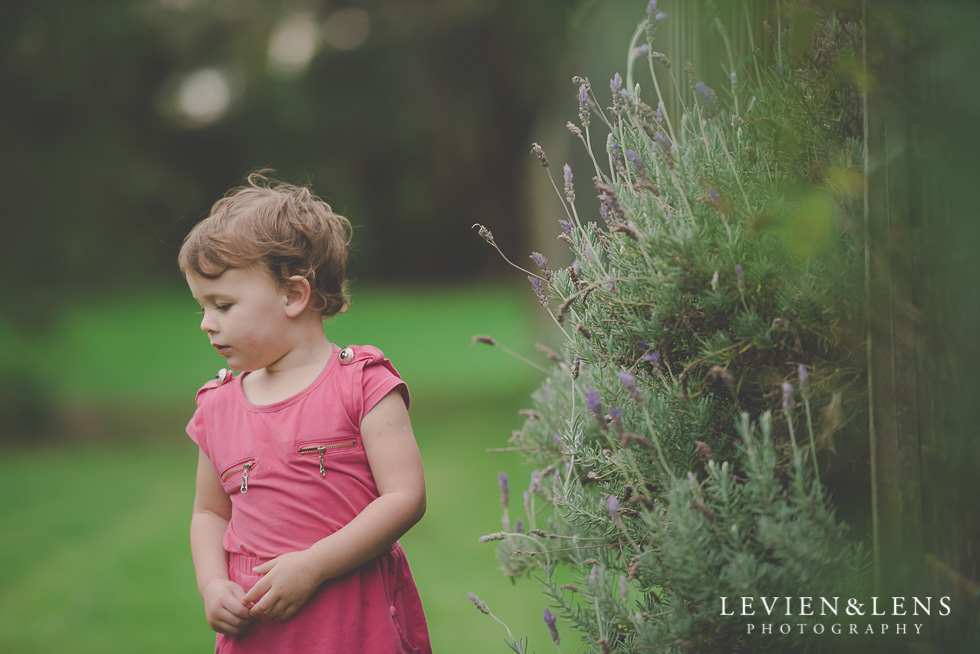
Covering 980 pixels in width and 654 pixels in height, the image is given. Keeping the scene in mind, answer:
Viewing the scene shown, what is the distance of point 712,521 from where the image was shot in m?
1.63

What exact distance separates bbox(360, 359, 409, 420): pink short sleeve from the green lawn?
29 cm

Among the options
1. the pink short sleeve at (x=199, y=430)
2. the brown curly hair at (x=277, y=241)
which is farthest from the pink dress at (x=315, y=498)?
the brown curly hair at (x=277, y=241)

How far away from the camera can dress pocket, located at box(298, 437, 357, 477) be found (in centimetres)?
206

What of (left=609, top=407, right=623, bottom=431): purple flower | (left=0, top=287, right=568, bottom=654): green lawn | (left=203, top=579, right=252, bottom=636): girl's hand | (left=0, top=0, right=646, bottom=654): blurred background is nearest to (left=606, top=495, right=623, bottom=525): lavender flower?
(left=609, top=407, right=623, bottom=431): purple flower

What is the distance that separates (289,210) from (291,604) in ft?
3.25

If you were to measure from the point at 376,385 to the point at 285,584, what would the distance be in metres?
0.49

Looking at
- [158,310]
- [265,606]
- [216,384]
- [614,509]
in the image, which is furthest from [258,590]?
[158,310]

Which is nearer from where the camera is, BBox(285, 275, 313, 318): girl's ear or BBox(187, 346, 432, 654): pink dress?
BBox(187, 346, 432, 654): pink dress

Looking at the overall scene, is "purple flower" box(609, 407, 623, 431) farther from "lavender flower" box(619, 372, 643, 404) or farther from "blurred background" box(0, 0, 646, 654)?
"blurred background" box(0, 0, 646, 654)

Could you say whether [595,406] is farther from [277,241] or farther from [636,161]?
[277,241]

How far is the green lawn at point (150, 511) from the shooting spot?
17.4ft

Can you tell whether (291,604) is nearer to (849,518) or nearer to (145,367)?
(849,518)

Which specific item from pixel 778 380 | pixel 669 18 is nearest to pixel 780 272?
pixel 778 380

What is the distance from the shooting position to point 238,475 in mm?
2117
